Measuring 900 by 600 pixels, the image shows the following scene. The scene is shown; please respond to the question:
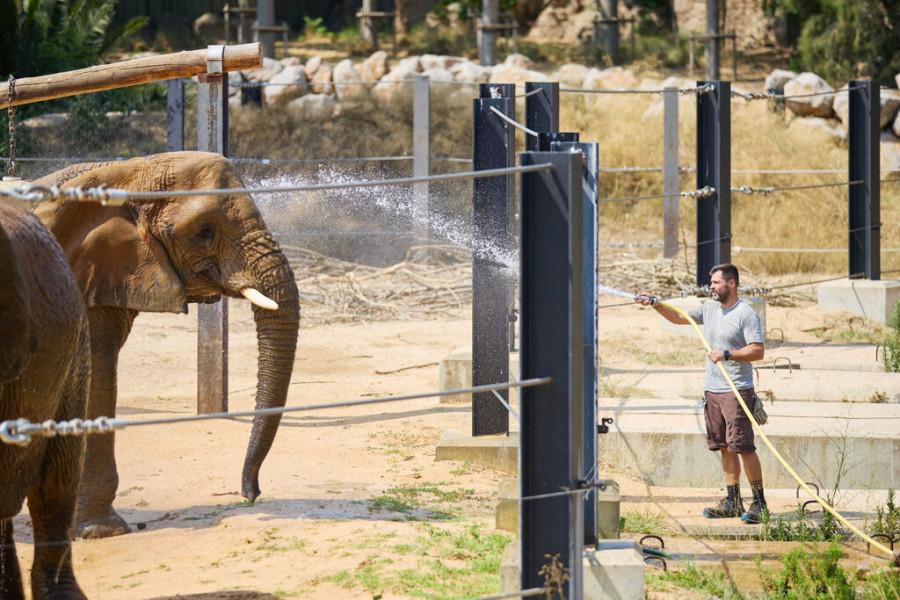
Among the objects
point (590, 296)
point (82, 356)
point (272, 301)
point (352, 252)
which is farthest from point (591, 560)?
point (352, 252)

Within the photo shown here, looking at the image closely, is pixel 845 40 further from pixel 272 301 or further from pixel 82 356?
pixel 82 356

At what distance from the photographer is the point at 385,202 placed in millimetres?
14914

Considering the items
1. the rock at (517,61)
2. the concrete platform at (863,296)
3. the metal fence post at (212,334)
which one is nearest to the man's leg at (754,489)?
the metal fence post at (212,334)

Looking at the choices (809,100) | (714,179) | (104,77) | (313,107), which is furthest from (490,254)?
(313,107)

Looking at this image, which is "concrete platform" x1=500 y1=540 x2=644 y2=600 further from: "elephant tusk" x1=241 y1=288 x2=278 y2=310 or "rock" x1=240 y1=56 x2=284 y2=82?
"rock" x1=240 y1=56 x2=284 y2=82

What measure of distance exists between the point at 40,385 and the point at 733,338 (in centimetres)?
365

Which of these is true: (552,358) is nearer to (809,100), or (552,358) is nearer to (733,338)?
(733,338)

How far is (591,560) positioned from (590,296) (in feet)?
2.93

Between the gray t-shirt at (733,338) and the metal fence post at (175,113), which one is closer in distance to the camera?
the gray t-shirt at (733,338)

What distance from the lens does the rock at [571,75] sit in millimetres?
21156

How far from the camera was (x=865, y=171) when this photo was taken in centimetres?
1146

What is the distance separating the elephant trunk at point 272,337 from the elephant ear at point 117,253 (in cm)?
41

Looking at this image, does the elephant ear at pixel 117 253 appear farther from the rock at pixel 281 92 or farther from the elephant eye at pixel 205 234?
the rock at pixel 281 92

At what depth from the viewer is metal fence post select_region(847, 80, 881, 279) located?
11383mm
